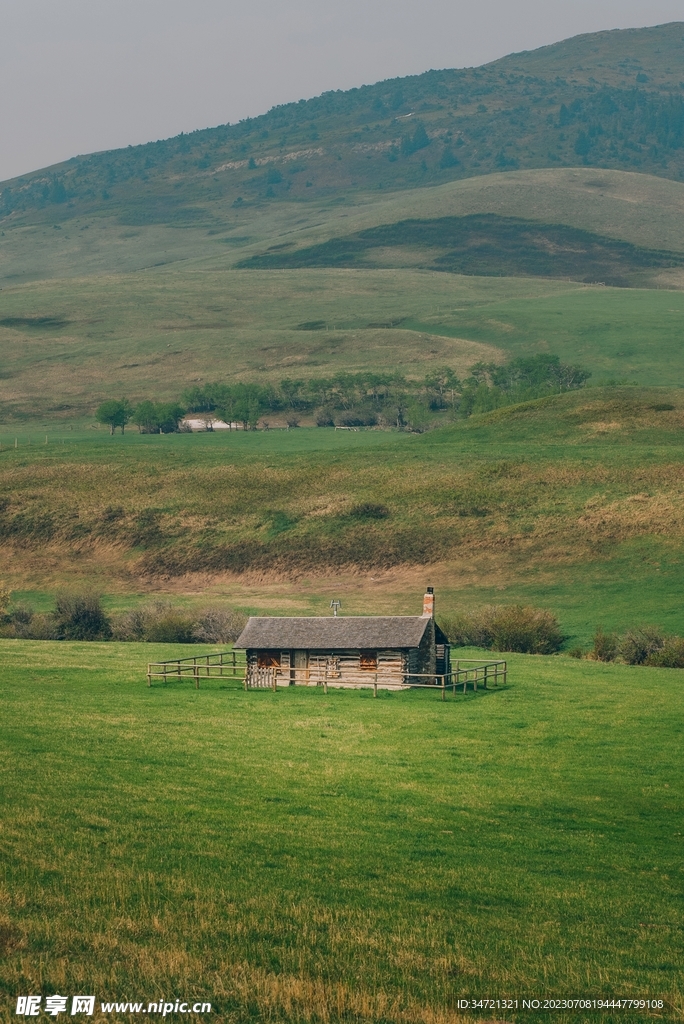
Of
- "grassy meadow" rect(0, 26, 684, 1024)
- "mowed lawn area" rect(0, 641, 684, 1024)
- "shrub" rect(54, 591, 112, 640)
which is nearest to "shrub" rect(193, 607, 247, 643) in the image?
"shrub" rect(54, 591, 112, 640)

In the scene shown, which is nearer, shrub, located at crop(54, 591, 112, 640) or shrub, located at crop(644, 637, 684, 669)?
shrub, located at crop(644, 637, 684, 669)

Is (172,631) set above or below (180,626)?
below

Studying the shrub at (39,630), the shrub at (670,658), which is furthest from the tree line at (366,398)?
the shrub at (670,658)

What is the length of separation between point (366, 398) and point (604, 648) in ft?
371

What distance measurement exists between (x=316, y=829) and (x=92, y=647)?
36.3 m

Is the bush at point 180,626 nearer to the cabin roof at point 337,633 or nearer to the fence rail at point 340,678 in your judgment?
the fence rail at point 340,678

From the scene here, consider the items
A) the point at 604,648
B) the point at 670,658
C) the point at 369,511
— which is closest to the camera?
the point at 670,658

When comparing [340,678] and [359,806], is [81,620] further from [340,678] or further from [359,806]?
[359,806]

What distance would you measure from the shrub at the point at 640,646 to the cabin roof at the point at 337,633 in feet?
41.7

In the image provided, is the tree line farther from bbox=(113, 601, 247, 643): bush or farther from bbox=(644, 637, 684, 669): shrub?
bbox=(644, 637, 684, 669): shrub

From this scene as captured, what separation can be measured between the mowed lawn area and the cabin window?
6.56 meters

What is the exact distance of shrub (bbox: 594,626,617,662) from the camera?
6031 cm

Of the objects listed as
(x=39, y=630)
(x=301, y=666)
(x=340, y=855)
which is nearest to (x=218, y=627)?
(x=39, y=630)

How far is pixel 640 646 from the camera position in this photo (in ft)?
197
